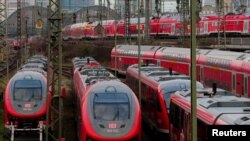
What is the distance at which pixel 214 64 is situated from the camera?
31.0 m

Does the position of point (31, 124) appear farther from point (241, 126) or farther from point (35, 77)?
point (241, 126)

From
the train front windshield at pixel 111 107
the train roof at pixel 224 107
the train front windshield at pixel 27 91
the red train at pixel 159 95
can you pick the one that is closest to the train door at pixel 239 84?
the red train at pixel 159 95

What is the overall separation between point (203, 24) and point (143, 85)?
1968 inches

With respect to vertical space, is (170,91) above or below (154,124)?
above

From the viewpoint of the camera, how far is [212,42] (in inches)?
2867

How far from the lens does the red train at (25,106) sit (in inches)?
946

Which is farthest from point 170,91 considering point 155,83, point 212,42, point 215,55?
point 212,42

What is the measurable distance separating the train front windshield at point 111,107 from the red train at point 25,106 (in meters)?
5.69

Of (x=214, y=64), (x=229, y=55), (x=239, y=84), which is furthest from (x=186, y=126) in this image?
(x=214, y=64)

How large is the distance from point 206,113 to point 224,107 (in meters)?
0.73

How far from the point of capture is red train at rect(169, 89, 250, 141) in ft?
44.9

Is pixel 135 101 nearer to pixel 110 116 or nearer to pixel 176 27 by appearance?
pixel 110 116

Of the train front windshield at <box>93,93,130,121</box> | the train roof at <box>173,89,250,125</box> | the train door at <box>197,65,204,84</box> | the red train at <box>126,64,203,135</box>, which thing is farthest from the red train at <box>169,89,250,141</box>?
the train door at <box>197,65,204,84</box>

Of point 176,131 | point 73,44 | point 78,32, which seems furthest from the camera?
point 78,32
